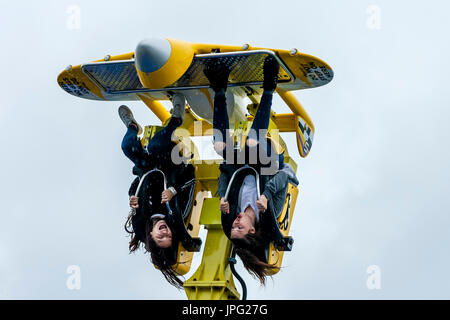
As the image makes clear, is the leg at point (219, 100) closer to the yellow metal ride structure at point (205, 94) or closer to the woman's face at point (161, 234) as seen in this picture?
the yellow metal ride structure at point (205, 94)

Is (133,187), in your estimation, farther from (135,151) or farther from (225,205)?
(225,205)

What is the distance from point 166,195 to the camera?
12.0 metres

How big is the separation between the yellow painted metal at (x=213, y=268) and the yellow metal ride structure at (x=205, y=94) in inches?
0.5

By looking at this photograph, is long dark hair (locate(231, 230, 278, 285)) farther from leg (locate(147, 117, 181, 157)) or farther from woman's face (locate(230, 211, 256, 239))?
leg (locate(147, 117, 181, 157))

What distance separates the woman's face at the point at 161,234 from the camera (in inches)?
470

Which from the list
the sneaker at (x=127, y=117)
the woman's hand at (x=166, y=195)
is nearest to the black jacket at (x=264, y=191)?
the woman's hand at (x=166, y=195)

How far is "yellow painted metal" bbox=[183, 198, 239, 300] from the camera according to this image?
1200 centimetres

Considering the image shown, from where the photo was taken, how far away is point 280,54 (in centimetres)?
1141

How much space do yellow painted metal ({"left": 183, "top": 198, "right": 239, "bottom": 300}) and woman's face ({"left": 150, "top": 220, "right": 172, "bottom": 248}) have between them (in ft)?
1.87

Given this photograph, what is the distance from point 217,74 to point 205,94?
2.39ft

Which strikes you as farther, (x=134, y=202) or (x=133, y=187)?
(x=133, y=187)

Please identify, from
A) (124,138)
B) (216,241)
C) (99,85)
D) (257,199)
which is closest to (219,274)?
(216,241)

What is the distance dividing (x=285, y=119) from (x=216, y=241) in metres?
1.76

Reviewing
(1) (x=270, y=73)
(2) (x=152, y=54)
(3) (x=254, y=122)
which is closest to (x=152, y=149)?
(3) (x=254, y=122)
